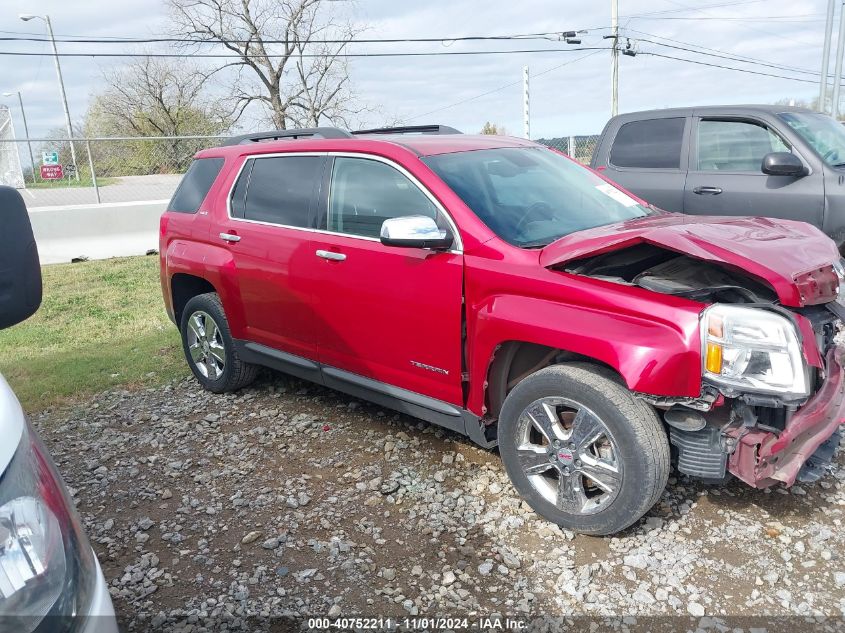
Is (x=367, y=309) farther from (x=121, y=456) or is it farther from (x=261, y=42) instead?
(x=261, y=42)

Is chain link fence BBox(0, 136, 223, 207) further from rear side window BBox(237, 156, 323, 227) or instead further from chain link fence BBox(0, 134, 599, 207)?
rear side window BBox(237, 156, 323, 227)

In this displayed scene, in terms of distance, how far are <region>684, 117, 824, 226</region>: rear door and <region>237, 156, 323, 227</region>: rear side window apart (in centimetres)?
426

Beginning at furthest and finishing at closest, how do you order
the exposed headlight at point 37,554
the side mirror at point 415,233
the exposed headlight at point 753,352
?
the side mirror at point 415,233
the exposed headlight at point 753,352
the exposed headlight at point 37,554

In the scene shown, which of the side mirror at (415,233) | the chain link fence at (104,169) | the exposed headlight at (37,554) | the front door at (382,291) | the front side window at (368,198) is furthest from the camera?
the chain link fence at (104,169)

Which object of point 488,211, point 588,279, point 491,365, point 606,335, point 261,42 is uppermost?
point 261,42

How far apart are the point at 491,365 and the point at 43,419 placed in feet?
12.2

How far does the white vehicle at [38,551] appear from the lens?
134cm

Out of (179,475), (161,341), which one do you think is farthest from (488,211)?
(161,341)

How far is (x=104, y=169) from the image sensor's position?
16750mm

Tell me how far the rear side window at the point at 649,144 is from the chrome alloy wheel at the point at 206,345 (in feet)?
15.6

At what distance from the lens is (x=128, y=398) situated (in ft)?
18.0

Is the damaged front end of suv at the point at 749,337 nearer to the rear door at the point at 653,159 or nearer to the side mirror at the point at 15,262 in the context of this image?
the side mirror at the point at 15,262

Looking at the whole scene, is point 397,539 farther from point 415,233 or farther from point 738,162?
point 738,162

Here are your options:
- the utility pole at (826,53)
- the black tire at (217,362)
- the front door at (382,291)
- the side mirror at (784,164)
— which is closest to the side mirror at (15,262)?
the front door at (382,291)
